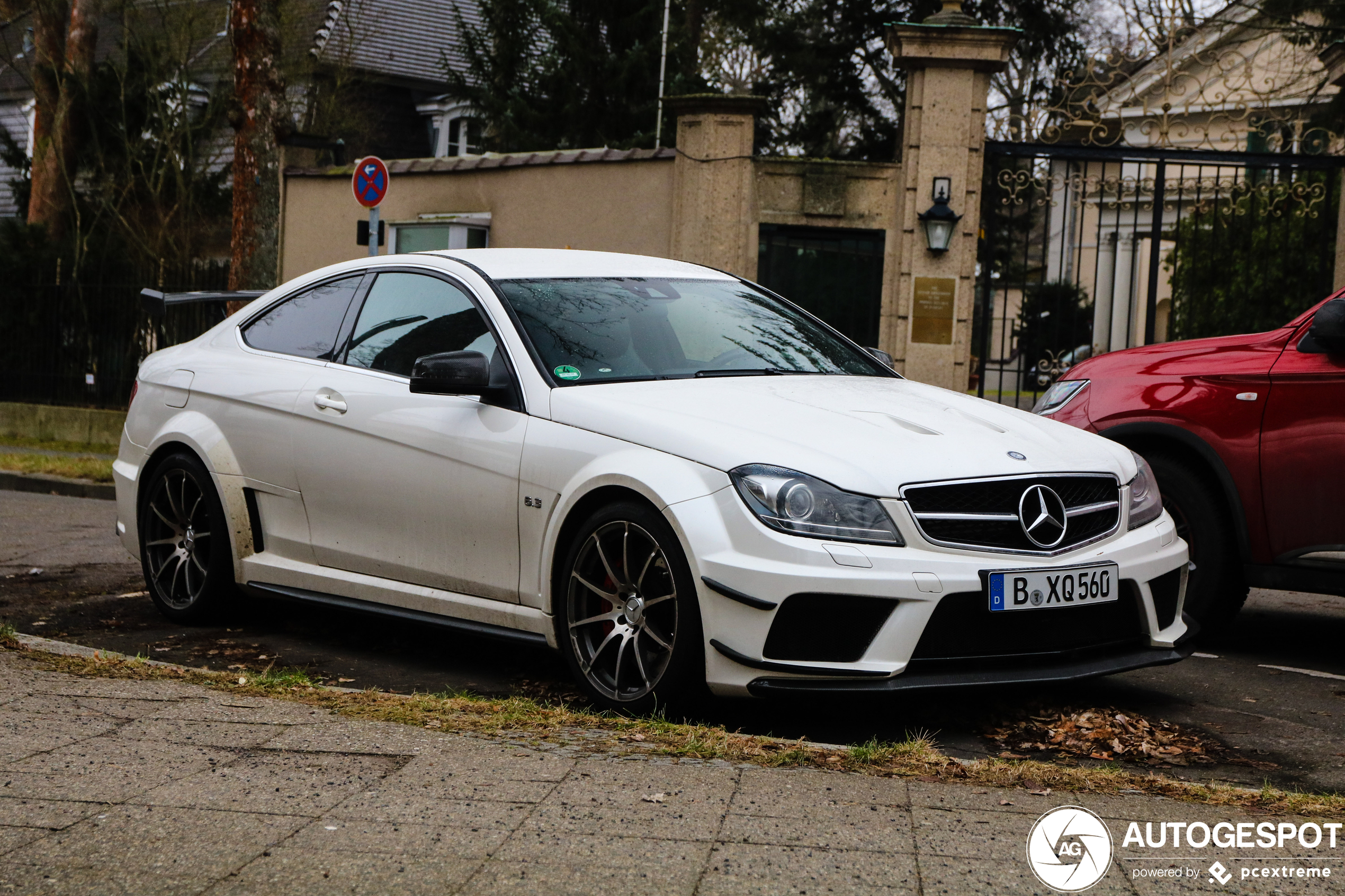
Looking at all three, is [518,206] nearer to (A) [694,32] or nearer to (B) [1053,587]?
(B) [1053,587]

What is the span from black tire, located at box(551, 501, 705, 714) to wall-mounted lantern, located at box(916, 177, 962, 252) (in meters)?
9.39

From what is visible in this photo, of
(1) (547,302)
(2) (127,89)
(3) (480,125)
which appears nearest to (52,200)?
(2) (127,89)

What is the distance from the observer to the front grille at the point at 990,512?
440 centimetres

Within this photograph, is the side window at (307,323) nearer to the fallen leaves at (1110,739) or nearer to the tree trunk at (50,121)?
the fallen leaves at (1110,739)

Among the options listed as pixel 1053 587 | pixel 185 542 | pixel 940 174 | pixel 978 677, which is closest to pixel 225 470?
pixel 185 542

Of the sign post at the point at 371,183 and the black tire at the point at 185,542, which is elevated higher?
the sign post at the point at 371,183

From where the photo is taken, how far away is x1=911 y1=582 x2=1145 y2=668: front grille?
4.38 m

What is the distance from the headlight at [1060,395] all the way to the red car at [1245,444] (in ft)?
0.49

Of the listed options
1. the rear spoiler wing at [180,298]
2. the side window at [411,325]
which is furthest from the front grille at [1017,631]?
the rear spoiler wing at [180,298]

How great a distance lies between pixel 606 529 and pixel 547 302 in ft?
3.96

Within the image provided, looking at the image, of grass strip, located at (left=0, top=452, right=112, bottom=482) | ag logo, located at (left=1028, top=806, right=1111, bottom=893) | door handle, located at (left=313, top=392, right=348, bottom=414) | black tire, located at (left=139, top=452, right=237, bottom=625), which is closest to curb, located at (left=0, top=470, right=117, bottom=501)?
grass strip, located at (left=0, top=452, right=112, bottom=482)

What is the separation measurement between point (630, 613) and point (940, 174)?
983 cm

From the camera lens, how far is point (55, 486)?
13570 mm

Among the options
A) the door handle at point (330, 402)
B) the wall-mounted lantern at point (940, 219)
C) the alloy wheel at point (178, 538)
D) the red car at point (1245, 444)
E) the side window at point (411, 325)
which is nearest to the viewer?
the side window at point (411, 325)
